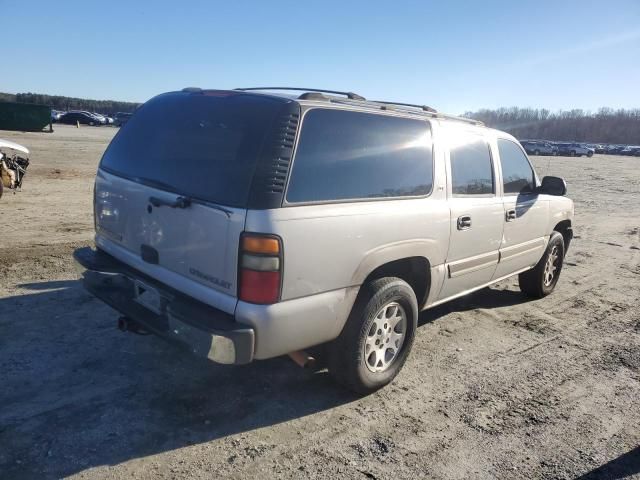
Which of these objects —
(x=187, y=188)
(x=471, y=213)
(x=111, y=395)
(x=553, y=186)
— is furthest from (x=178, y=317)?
(x=553, y=186)

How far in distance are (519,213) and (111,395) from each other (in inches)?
156

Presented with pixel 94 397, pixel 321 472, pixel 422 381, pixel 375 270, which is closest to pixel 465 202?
pixel 375 270

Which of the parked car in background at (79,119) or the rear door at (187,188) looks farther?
the parked car in background at (79,119)

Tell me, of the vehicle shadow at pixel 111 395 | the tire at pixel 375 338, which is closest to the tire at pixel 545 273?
the tire at pixel 375 338

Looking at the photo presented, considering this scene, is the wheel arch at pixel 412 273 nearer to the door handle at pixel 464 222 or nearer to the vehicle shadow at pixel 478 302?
the door handle at pixel 464 222

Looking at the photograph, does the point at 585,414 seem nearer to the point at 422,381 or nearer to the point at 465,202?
the point at 422,381

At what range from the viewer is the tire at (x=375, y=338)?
10.6ft

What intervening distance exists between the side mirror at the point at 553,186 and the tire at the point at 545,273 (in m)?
0.70

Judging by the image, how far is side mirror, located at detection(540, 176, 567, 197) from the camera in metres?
5.24

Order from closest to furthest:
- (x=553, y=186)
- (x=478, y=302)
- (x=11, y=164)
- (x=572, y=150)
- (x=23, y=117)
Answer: (x=553, y=186) < (x=478, y=302) < (x=11, y=164) < (x=23, y=117) < (x=572, y=150)

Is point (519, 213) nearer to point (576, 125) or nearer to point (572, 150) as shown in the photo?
point (572, 150)

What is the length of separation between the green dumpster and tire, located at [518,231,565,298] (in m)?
31.1

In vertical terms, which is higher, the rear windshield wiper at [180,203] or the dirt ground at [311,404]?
the rear windshield wiper at [180,203]

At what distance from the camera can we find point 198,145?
306cm
